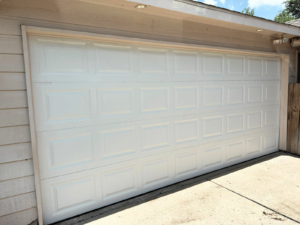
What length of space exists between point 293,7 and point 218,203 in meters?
25.7

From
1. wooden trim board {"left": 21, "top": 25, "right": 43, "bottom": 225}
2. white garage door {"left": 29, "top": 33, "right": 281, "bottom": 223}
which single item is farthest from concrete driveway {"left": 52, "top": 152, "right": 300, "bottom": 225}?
wooden trim board {"left": 21, "top": 25, "right": 43, "bottom": 225}

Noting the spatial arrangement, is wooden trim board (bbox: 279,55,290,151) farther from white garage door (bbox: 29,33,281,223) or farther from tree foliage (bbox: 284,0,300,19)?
tree foliage (bbox: 284,0,300,19)

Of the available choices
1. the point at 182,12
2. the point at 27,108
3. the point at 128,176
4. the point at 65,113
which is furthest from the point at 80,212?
the point at 182,12

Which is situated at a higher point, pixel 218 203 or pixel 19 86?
pixel 19 86

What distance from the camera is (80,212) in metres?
2.50

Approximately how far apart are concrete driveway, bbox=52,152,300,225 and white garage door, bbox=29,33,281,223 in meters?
0.19

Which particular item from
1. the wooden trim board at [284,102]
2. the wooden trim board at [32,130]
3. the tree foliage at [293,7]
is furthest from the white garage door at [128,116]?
the tree foliage at [293,7]

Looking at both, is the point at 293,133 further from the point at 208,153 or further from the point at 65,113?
the point at 65,113

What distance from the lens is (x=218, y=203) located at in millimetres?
2662

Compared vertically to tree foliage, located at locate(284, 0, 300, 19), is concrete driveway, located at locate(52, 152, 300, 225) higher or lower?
lower

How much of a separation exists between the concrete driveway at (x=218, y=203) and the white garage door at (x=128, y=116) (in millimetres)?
187

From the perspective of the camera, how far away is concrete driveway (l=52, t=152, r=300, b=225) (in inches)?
92.7

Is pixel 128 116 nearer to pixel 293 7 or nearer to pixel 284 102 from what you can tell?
pixel 284 102

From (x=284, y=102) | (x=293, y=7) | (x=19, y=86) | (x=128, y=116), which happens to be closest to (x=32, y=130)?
(x=19, y=86)
